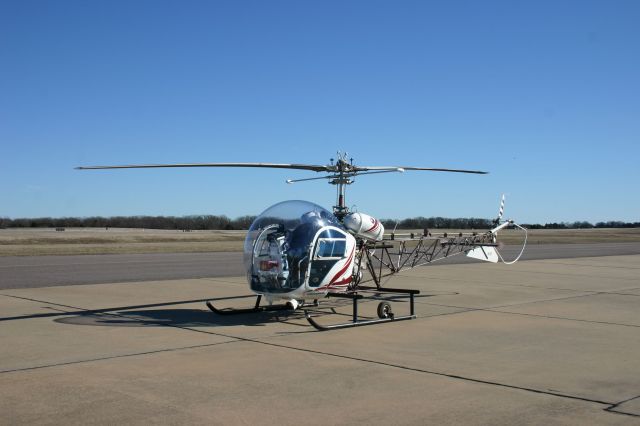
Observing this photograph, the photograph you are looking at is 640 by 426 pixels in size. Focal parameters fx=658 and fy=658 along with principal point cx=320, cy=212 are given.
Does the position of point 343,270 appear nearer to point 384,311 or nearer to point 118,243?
point 384,311

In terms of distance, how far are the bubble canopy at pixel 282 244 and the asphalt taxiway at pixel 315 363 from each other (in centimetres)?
84

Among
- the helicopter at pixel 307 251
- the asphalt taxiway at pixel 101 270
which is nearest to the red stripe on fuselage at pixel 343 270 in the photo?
the helicopter at pixel 307 251

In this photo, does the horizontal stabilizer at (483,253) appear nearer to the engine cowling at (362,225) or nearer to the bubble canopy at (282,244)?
the engine cowling at (362,225)

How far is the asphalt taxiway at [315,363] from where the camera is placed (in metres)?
6.57

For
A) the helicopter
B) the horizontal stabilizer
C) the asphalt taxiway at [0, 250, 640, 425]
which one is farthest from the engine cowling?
the horizontal stabilizer

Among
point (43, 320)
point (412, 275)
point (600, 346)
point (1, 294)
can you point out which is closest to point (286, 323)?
point (43, 320)

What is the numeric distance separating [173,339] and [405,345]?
3.68 metres

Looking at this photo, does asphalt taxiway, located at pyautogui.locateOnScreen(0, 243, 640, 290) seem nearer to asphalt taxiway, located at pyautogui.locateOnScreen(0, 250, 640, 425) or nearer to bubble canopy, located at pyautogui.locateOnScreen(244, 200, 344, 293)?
asphalt taxiway, located at pyautogui.locateOnScreen(0, 250, 640, 425)

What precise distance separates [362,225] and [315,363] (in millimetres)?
5234

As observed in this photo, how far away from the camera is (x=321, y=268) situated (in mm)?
12328

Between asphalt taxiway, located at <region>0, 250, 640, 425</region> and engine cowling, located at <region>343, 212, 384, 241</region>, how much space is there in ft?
5.51

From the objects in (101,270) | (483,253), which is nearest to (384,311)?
(483,253)

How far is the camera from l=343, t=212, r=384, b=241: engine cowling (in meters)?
13.6

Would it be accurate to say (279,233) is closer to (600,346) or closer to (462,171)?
(462,171)
